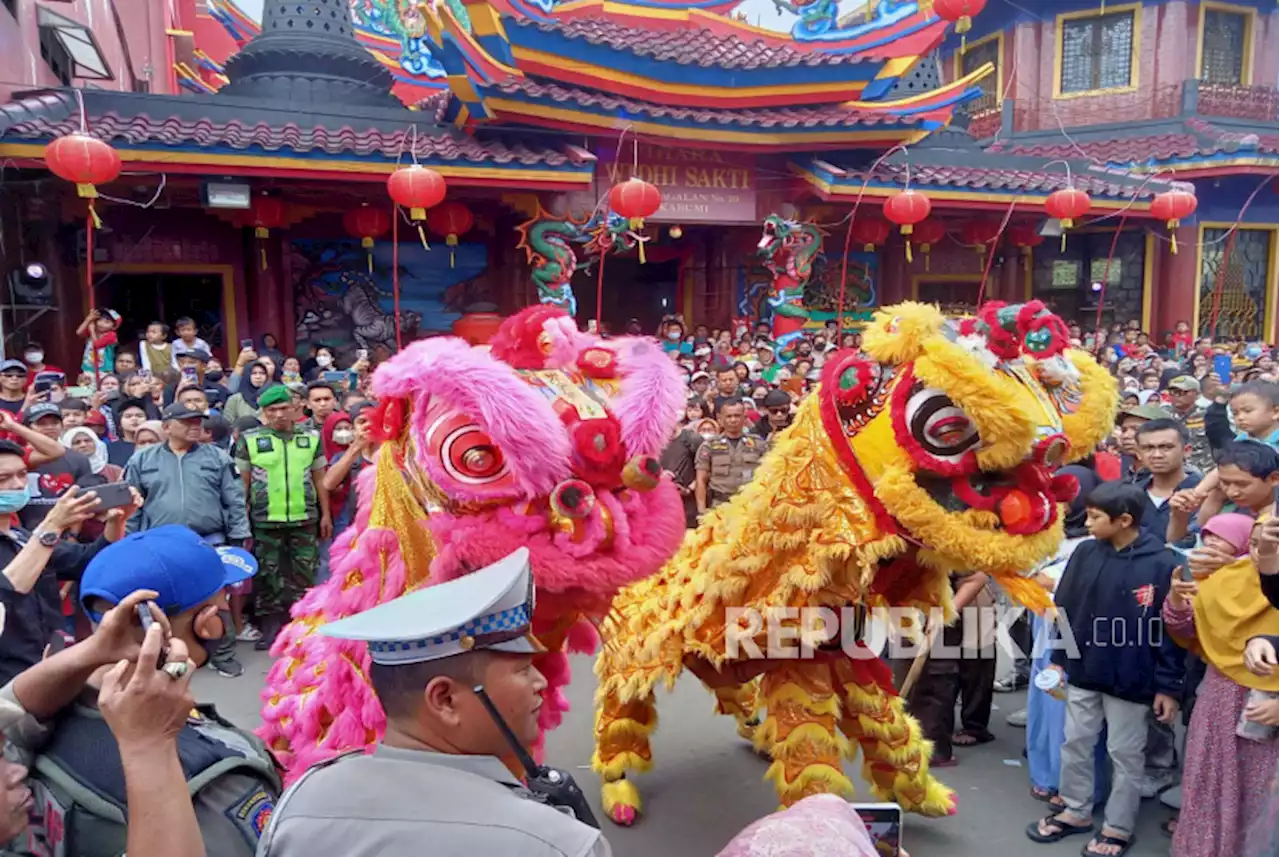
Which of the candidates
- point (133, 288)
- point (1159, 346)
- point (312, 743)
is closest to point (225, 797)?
point (312, 743)

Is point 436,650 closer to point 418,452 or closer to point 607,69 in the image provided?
point 418,452

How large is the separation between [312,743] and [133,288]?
8.33 meters

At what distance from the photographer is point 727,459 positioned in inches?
208

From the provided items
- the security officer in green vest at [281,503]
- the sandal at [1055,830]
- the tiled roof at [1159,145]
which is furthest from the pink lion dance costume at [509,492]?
the tiled roof at [1159,145]

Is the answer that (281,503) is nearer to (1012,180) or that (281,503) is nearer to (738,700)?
(738,700)

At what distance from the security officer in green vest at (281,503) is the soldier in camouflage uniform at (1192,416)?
4.98m

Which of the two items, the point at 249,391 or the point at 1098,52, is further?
the point at 1098,52

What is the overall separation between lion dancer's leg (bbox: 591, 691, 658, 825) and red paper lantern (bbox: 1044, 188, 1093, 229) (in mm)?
8413

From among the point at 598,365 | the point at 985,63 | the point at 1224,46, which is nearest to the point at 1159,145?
the point at 1224,46

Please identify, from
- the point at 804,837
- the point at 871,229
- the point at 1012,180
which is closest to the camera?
the point at 804,837

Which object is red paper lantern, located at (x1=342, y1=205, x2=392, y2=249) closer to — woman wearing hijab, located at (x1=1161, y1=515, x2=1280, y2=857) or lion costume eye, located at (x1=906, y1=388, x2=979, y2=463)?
lion costume eye, located at (x1=906, y1=388, x2=979, y2=463)

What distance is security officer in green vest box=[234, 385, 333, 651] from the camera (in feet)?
15.5

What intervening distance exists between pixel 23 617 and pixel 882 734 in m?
2.54

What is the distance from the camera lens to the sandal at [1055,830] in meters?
3.01
